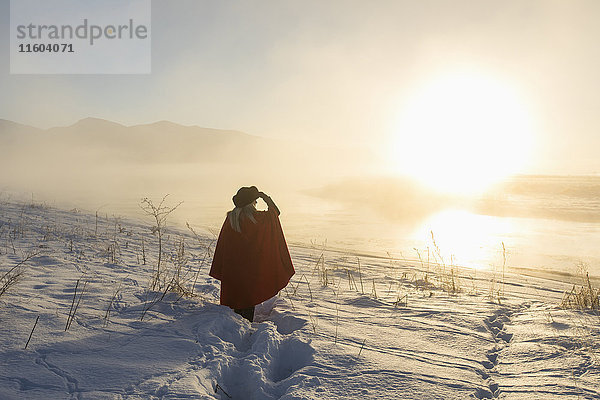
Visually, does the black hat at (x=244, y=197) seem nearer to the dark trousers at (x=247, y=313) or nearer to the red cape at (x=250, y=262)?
the red cape at (x=250, y=262)

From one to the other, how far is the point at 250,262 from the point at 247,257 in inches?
2.4

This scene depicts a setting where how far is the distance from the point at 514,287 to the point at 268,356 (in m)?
4.55

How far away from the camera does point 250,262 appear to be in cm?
425

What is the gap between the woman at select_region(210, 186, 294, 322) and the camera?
13.7 ft

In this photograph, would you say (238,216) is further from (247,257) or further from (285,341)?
(285,341)

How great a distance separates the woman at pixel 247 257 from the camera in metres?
4.17

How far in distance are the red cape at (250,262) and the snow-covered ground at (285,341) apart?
23cm

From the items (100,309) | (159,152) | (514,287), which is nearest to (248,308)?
(100,309)

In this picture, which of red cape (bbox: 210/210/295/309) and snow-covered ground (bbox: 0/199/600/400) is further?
red cape (bbox: 210/210/295/309)

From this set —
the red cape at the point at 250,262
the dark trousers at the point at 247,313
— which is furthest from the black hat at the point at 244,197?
the dark trousers at the point at 247,313

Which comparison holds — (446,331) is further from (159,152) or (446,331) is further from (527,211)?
(159,152)

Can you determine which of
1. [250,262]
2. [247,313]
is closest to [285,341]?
[247,313]

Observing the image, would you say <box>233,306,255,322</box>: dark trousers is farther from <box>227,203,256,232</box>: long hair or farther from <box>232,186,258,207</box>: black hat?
<box>232,186,258,207</box>: black hat

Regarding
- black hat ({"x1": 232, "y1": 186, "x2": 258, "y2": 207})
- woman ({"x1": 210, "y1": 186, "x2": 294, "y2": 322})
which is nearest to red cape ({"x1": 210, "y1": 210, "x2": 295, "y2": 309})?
woman ({"x1": 210, "y1": 186, "x2": 294, "y2": 322})
